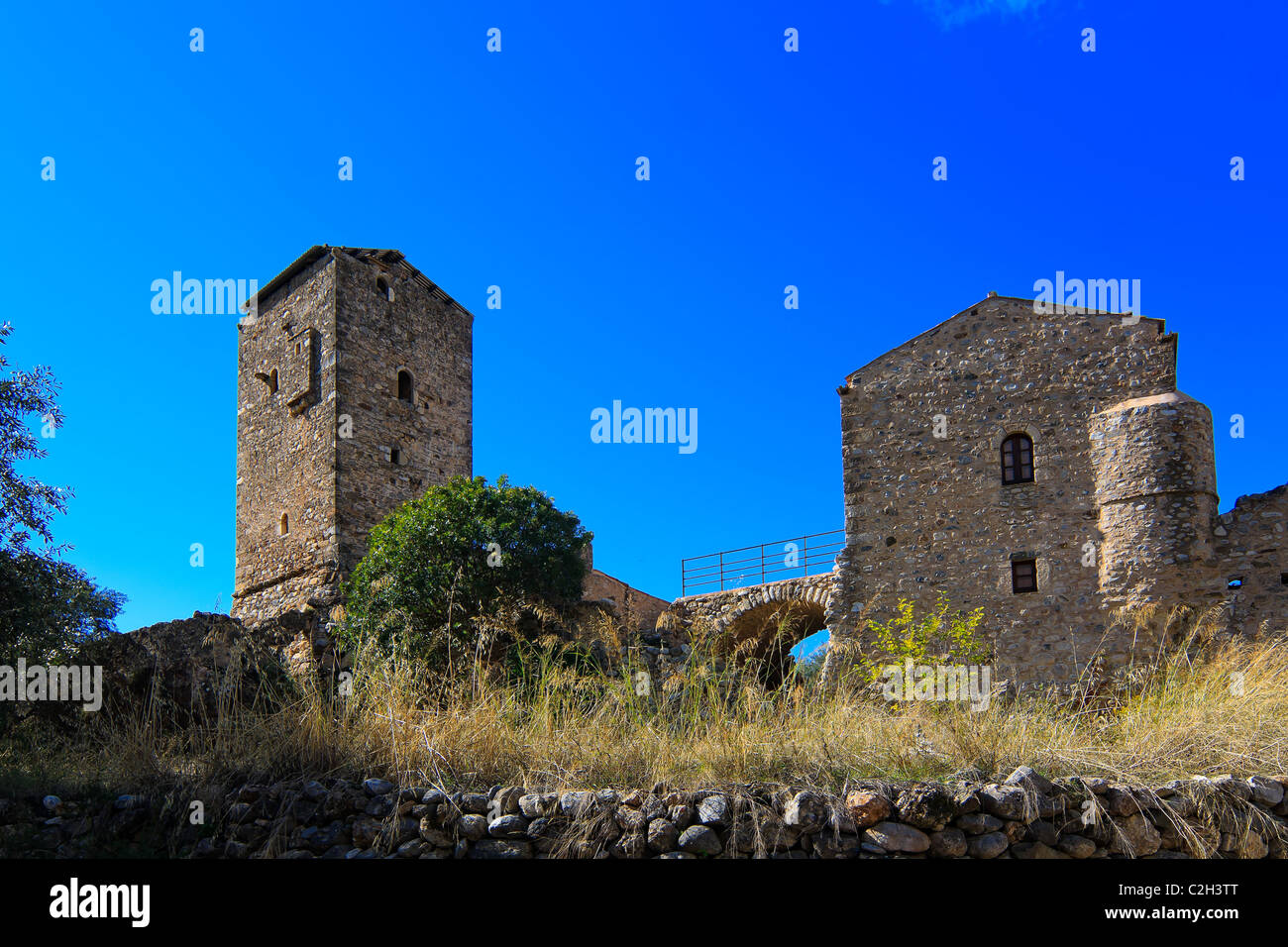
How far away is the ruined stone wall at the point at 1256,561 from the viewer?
14836mm

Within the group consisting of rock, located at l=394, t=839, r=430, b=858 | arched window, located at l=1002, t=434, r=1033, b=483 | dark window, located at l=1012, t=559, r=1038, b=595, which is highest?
arched window, located at l=1002, t=434, r=1033, b=483

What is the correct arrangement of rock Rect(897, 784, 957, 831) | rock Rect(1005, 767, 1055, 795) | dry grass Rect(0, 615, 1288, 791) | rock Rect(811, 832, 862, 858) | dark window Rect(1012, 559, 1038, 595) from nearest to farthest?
rock Rect(811, 832, 862, 858), rock Rect(897, 784, 957, 831), rock Rect(1005, 767, 1055, 795), dry grass Rect(0, 615, 1288, 791), dark window Rect(1012, 559, 1038, 595)

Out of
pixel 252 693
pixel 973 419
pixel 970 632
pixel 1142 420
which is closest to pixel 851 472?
pixel 973 419

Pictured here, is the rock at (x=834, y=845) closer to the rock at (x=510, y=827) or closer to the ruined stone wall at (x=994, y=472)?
the rock at (x=510, y=827)

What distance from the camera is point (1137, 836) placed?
6.72m

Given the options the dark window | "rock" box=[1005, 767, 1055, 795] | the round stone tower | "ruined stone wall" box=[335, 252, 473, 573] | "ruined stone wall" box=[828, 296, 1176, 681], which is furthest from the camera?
"ruined stone wall" box=[335, 252, 473, 573]

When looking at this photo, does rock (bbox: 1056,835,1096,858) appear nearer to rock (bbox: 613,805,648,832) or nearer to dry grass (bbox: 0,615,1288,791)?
dry grass (bbox: 0,615,1288,791)

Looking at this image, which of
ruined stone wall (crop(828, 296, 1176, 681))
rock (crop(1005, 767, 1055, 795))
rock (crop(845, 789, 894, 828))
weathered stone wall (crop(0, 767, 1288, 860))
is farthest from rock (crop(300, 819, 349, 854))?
ruined stone wall (crop(828, 296, 1176, 681))

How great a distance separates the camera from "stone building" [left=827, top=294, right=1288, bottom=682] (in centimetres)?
1517

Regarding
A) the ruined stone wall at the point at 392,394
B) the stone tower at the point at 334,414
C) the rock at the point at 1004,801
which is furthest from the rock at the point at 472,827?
the ruined stone wall at the point at 392,394

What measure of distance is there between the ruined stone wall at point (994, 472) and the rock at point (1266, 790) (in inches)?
327

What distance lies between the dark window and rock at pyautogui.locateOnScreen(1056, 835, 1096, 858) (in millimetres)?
10184

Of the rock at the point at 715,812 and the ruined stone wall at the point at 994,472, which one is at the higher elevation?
the ruined stone wall at the point at 994,472

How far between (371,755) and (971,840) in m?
4.71
